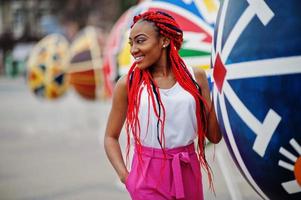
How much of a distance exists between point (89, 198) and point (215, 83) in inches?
125

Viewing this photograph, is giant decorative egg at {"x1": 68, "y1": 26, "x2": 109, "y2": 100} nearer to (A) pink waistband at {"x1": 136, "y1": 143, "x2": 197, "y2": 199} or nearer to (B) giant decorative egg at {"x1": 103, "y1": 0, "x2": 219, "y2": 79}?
(B) giant decorative egg at {"x1": 103, "y1": 0, "x2": 219, "y2": 79}

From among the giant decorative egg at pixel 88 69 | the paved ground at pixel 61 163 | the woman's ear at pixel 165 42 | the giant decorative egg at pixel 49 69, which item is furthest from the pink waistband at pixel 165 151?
the giant decorative egg at pixel 49 69

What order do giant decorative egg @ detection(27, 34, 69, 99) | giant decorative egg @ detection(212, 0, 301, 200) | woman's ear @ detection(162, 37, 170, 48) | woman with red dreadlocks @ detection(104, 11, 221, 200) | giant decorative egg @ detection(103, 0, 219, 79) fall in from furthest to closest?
giant decorative egg @ detection(27, 34, 69, 99)
giant decorative egg @ detection(103, 0, 219, 79)
woman's ear @ detection(162, 37, 170, 48)
woman with red dreadlocks @ detection(104, 11, 221, 200)
giant decorative egg @ detection(212, 0, 301, 200)

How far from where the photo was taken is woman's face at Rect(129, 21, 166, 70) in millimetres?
3033

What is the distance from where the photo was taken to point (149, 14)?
3.06 m

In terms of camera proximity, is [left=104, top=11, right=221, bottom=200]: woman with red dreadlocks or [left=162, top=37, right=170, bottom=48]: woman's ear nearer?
[left=104, top=11, right=221, bottom=200]: woman with red dreadlocks

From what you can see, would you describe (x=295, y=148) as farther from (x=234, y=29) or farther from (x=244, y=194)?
(x=244, y=194)

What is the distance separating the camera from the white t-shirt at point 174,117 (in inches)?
118

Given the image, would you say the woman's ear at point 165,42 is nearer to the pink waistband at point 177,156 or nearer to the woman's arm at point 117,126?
the woman's arm at point 117,126

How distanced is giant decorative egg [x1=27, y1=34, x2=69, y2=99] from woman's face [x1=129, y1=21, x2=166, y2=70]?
10.6m

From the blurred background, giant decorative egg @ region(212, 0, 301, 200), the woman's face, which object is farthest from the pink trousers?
the blurred background

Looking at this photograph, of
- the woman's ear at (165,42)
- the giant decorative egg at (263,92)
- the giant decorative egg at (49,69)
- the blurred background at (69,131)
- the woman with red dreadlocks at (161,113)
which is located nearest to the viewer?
the giant decorative egg at (263,92)

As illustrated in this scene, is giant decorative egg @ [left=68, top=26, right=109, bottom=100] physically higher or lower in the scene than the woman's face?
lower

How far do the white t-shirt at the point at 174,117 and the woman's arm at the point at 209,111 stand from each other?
133 millimetres
